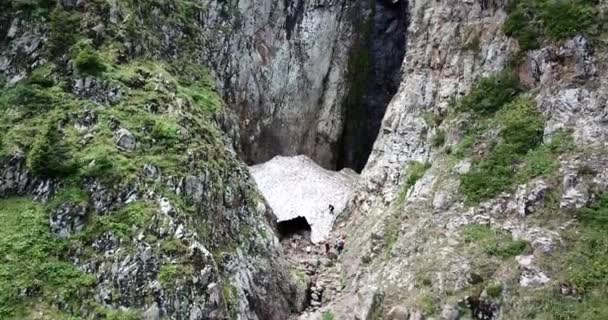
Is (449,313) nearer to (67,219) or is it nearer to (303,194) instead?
(67,219)

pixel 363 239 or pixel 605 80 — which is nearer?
pixel 605 80

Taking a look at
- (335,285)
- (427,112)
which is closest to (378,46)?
(427,112)

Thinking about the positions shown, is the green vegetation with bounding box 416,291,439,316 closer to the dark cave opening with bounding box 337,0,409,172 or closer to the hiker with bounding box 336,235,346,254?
the hiker with bounding box 336,235,346,254

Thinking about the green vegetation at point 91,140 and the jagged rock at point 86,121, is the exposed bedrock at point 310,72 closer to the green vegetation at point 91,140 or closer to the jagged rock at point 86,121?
the green vegetation at point 91,140

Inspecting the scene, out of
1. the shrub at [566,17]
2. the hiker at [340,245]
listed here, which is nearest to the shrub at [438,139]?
the shrub at [566,17]

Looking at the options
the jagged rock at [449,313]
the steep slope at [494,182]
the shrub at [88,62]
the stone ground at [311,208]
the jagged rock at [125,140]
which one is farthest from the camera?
the stone ground at [311,208]

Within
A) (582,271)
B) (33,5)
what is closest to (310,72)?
(33,5)

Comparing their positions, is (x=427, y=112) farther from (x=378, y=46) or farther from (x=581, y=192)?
(x=378, y=46)
